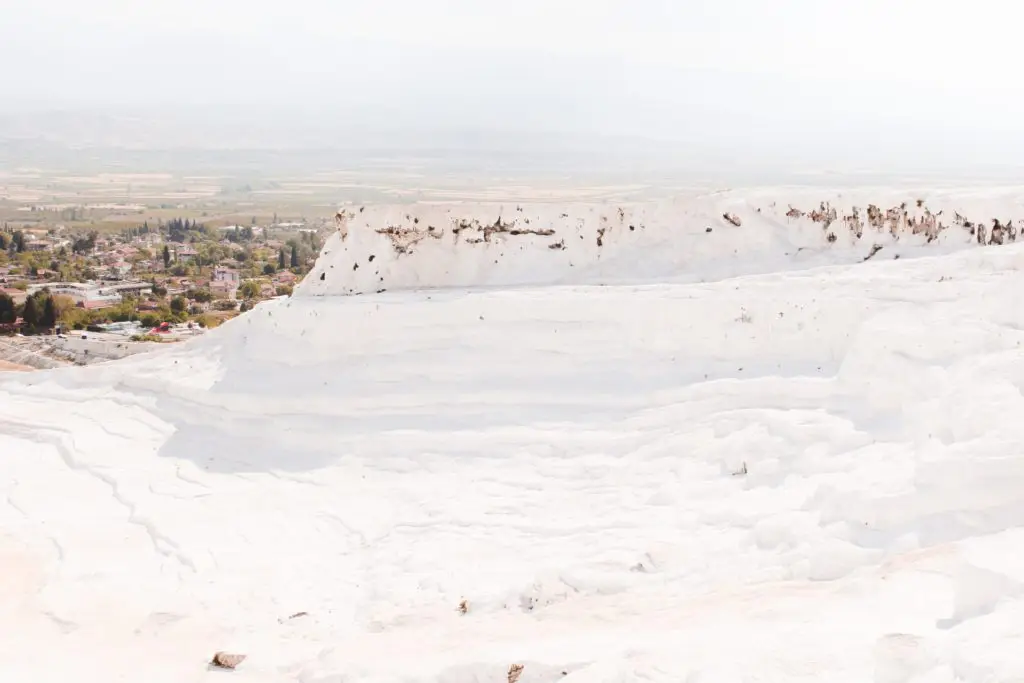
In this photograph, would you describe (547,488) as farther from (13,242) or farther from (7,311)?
(13,242)

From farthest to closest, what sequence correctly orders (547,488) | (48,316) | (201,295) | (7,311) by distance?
1. (201,295)
2. (48,316)
3. (7,311)
4. (547,488)

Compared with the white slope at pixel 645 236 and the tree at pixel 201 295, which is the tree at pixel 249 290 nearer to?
the tree at pixel 201 295

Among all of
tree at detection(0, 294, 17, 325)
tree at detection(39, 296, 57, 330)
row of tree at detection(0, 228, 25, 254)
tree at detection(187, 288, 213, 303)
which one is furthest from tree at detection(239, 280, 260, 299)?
row of tree at detection(0, 228, 25, 254)

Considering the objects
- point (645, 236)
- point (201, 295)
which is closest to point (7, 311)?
point (201, 295)

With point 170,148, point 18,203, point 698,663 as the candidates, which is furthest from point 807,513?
point 170,148

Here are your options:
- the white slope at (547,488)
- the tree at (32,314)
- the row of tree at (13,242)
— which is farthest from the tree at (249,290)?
the white slope at (547,488)
